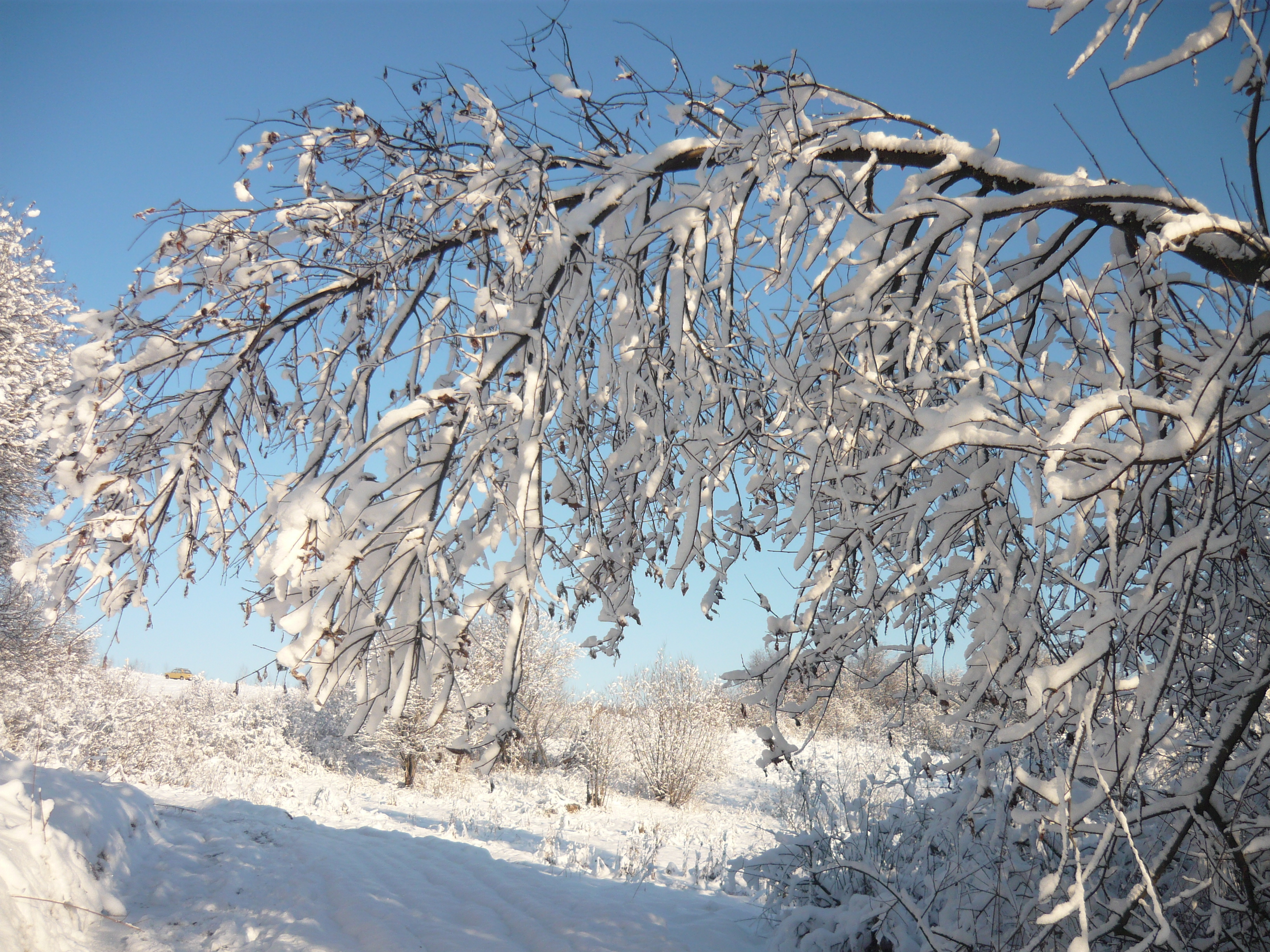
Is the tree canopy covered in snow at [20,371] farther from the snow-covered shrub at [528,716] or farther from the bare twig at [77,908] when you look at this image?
the bare twig at [77,908]

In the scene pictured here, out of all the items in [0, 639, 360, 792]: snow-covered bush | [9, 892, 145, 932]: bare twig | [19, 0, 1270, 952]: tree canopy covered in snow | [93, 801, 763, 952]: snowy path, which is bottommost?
[0, 639, 360, 792]: snow-covered bush

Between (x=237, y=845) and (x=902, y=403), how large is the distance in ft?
17.9

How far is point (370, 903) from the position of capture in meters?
3.82

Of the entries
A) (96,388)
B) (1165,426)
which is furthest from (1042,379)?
(96,388)

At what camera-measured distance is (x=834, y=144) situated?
6.90ft

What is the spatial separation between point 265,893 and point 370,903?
0.62 meters

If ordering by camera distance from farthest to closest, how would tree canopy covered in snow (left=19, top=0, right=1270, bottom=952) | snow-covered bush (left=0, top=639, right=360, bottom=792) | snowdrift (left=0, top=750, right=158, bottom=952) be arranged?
1. snow-covered bush (left=0, top=639, right=360, bottom=792)
2. snowdrift (left=0, top=750, right=158, bottom=952)
3. tree canopy covered in snow (left=19, top=0, right=1270, bottom=952)

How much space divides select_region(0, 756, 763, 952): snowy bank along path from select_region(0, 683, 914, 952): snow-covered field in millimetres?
12

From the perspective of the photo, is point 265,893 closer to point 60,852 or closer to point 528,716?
point 60,852

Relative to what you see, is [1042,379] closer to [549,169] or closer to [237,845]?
[549,169]

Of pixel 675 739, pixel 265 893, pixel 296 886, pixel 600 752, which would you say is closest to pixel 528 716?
pixel 600 752

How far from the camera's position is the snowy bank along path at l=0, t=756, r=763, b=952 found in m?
2.89

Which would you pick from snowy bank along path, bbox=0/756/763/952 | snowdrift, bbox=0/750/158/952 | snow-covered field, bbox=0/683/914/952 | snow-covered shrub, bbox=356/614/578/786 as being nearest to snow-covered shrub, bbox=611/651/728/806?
snow-covered shrub, bbox=356/614/578/786

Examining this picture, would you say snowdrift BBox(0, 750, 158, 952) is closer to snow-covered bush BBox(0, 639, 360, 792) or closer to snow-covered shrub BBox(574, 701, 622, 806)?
snow-covered bush BBox(0, 639, 360, 792)
